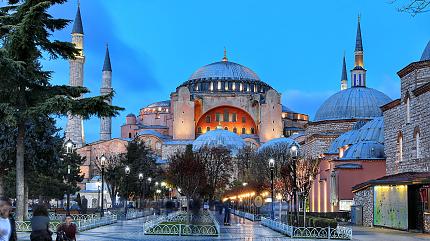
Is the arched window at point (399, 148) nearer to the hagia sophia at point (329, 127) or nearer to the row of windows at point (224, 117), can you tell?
the hagia sophia at point (329, 127)

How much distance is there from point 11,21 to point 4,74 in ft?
7.99

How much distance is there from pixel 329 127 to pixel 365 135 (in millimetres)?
12464

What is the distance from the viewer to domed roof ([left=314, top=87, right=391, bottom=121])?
63.5 m

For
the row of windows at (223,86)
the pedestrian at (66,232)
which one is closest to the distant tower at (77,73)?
the row of windows at (223,86)

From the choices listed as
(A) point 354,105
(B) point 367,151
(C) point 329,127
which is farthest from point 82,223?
(A) point 354,105

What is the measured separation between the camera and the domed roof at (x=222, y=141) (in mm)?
88625

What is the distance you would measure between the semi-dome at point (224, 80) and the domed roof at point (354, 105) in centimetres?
4562

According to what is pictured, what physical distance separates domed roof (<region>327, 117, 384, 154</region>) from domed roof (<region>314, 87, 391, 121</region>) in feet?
27.3

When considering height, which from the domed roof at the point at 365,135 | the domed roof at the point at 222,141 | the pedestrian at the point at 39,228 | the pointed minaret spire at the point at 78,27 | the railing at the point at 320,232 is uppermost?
the pointed minaret spire at the point at 78,27

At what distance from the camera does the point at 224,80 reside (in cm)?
11212

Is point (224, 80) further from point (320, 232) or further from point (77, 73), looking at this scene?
point (320, 232)

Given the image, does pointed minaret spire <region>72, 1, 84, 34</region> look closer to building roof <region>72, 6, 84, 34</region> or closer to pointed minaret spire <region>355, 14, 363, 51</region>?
building roof <region>72, 6, 84, 34</region>

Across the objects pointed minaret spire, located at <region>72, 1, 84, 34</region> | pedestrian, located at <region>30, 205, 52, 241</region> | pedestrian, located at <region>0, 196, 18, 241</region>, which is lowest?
pedestrian, located at <region>30, 205, 52, 241</region>

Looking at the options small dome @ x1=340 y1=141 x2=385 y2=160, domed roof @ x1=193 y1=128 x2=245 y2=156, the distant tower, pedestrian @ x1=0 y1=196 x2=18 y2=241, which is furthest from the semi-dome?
pedestrian @ x1=0 y1=196 x2=18 y2=241
